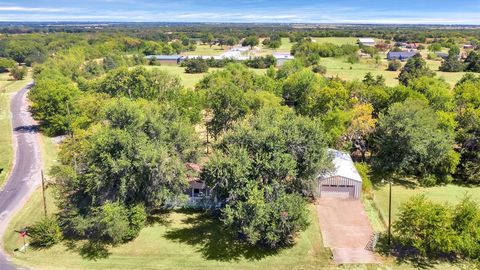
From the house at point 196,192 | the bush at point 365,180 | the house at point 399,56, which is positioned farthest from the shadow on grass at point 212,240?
the house at point 399,56

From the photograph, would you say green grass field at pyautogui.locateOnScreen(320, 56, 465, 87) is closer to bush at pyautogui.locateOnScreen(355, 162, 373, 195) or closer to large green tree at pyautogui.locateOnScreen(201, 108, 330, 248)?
bush at pyautogui.locateOnScreen(355, 162, 373, 195)

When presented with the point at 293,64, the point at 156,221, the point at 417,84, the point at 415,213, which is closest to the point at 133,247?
the point at 156,221

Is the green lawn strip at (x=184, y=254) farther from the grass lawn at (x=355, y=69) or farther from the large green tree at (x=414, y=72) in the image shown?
the grass lawn at (x=355, y=69)

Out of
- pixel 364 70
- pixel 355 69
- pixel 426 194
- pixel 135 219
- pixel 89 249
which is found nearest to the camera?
pixel 89 249

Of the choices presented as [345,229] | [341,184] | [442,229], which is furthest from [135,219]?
[442,229]

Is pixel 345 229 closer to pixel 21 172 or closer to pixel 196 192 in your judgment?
pixel 196 192

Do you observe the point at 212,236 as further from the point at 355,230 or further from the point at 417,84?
the point at 417,84
